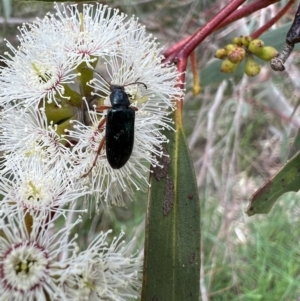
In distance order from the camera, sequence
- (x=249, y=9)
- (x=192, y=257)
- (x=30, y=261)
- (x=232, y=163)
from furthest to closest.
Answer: (x=232, y=163) < (x=249, y=9) < (x=192, y=257) < (x=30, y=261)

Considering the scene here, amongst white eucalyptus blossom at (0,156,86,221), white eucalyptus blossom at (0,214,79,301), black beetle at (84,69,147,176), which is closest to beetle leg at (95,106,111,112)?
black beetle at (84,69,147,176)

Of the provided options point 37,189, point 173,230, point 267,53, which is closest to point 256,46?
point 267,53

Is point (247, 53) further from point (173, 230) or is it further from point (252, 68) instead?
point (173, 230)

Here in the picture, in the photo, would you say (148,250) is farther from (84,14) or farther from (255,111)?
(255,111)

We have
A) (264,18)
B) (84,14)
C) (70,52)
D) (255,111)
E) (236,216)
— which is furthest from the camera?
(255,111)

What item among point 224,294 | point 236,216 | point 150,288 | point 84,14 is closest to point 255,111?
point 236,216

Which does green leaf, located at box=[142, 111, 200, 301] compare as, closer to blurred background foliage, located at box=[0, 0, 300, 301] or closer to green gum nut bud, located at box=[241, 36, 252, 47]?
green gum nut bud, located at box=[241, 36, 252, 47]
